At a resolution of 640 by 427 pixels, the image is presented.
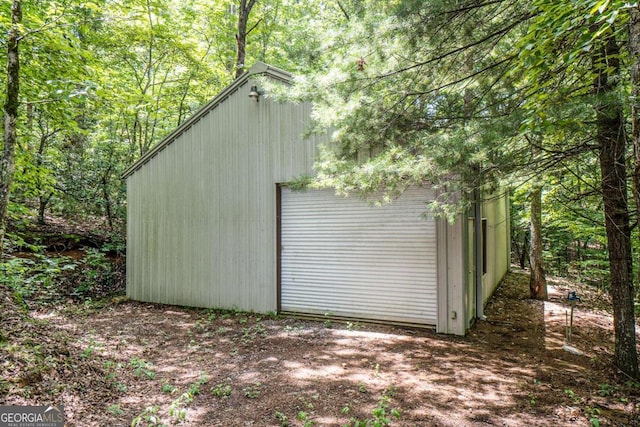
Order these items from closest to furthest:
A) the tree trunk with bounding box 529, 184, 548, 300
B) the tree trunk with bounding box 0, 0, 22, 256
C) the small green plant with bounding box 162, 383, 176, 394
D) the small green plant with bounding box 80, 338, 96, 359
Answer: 1. the small green plant with bounding box 162, 383, 176, 394
2. the tree trunk with bounding box 0, 0, 22, 256
3. the small green plant with bounding box 80, 338, 96, 359
4. the tree trunk with bounding box 529, 184, 548, 300

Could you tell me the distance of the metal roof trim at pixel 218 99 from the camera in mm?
6449

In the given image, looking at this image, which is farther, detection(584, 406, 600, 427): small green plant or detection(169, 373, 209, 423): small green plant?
detection(169, 373, 209, 423): small green plant

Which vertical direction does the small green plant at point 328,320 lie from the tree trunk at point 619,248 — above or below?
below

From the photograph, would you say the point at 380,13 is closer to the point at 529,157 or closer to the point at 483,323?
the point at 529,157

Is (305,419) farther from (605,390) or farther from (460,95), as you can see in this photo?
(460,95)

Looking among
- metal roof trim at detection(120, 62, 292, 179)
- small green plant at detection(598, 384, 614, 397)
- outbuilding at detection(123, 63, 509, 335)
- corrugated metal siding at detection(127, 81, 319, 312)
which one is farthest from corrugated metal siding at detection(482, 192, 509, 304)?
metal roof trim at detection(120, 62, 292, 179)

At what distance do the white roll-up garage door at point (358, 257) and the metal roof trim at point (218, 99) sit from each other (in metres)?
2.20

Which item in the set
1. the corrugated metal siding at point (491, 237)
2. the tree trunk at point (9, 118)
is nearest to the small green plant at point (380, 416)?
the tree trunk at point (9, 118)

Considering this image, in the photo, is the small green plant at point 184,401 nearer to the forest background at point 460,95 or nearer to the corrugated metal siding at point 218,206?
the forest background at point 460,95

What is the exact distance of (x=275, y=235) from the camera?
6656 millimetres

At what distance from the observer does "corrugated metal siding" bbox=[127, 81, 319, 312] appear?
21.9 feet

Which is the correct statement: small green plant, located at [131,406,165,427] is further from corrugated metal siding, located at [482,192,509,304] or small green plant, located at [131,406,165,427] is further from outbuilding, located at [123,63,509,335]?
corrugated metal siding, located at [482,192,509,304]

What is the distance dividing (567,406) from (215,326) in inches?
198

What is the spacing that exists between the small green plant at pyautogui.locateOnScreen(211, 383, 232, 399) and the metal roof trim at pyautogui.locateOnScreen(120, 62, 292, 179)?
16.7 feet
